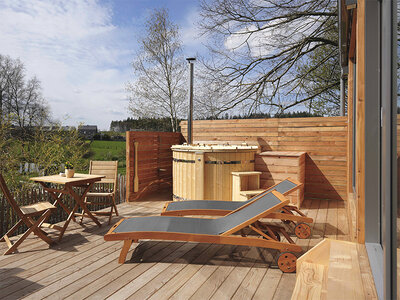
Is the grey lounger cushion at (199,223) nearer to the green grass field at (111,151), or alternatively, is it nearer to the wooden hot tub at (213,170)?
the wooden hot tub at (213,170)

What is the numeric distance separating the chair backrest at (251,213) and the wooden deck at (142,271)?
378 millimetres

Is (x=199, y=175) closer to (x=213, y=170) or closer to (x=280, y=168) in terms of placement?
(x=213, y=170)

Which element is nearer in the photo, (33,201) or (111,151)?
(33,201)

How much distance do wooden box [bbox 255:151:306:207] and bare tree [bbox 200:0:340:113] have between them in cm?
540

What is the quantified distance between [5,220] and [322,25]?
1004cm

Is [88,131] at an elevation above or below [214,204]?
above

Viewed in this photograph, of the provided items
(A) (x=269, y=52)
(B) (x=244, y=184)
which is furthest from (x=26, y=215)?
(A) (x=269, y=52)

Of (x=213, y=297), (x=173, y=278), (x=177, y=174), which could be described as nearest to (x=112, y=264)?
(x=173, y=278)

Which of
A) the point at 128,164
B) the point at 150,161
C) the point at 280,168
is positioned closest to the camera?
the point at 280,168

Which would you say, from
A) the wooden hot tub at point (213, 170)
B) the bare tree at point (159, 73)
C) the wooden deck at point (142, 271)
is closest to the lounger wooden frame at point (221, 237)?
the wooden deck at point (142, 271)

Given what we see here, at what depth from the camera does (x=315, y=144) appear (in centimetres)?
645

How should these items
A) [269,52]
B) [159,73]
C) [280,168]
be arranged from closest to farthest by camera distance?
[280,168], [269,52], [159,73]

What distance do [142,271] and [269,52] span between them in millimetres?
9584

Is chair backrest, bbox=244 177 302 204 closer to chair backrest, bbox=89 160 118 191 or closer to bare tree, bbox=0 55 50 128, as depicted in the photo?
chair backrest, bbox=89 160 118 191
